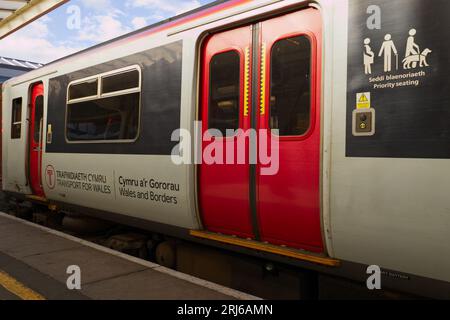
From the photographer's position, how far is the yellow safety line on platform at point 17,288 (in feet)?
11.6

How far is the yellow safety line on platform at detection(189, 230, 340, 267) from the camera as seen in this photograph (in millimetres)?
2973

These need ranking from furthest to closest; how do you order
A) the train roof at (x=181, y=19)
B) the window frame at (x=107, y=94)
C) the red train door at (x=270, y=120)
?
the window frame at (x=107, y=94) → the train roof at (x=181, y=19) → the red train door at (x=270, y=120)

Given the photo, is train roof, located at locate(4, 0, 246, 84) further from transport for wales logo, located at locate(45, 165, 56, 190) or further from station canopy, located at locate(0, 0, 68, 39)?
station canopy, located at locate(0, 0, 68, 39)

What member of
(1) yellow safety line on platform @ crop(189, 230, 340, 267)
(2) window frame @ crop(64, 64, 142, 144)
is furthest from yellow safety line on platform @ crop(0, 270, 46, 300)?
(2) window frame @ crop(64, 64, 142, 144)

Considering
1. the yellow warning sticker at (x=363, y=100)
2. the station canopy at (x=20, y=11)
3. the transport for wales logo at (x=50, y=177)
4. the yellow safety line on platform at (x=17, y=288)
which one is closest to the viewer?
the yellow warning sticker at (x=363, y=100)

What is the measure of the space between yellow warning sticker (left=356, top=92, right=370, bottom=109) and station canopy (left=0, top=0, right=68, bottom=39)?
28.2 feet

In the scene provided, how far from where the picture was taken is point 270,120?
3354mm

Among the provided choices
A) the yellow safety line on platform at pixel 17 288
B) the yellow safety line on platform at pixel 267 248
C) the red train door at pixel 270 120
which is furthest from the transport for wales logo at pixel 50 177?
the red train door at pixel 270 120

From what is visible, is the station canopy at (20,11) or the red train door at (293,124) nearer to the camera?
the red train door at (293,124)

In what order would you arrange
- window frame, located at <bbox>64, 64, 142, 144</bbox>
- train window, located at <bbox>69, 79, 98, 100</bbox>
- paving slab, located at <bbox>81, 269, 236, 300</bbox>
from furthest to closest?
train window, located at <bbox>69, 79, 98, 100</bbox>, window frame, located at <bbox>64, 64, 142, 144</bbox>, paving slab, located at <bbox>81, 269, 236, 300</bbox>

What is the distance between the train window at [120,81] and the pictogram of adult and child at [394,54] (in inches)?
106

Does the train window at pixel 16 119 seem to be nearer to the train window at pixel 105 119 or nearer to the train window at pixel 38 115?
the train window at pixel 38 115

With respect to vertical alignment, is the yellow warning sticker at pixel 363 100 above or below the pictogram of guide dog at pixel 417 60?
below

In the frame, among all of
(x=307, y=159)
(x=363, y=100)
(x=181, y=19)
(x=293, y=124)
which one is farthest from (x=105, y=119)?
(x=363, y=100)
